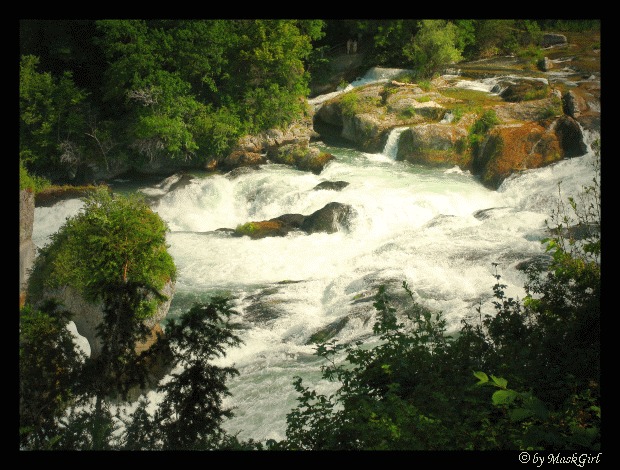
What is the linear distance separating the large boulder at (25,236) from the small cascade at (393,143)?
8.93 meters

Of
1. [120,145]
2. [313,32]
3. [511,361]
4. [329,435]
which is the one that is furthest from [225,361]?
[120,145]

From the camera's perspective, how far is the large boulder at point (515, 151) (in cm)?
1154

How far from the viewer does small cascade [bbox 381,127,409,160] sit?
1353 cm

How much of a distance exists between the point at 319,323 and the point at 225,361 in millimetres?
1394

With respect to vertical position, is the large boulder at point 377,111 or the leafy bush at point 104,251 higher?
the large boulder at point 377,111

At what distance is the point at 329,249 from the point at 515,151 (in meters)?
5.23

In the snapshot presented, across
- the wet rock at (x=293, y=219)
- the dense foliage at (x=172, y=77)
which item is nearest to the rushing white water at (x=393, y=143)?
the dense foliage at (x=172, y=77)

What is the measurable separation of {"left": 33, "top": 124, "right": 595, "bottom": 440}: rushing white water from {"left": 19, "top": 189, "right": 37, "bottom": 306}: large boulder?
1736 millimetres

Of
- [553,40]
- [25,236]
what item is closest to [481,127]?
[553,40]

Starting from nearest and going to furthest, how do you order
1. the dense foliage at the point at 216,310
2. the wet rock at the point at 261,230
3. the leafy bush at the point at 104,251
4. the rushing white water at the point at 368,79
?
the dense foliage at the point at 216,310
the leafy bush at the point at 104,251
the wet rock at the point at 261,230
the rushing white water at the point at 368,79

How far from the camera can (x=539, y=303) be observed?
4.52 meters

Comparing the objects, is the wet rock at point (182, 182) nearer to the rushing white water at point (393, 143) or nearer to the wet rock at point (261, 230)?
the wet rock at point (261, 230)

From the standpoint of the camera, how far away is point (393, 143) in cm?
1361

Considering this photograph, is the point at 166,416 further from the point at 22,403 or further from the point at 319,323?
the point at 319,323
